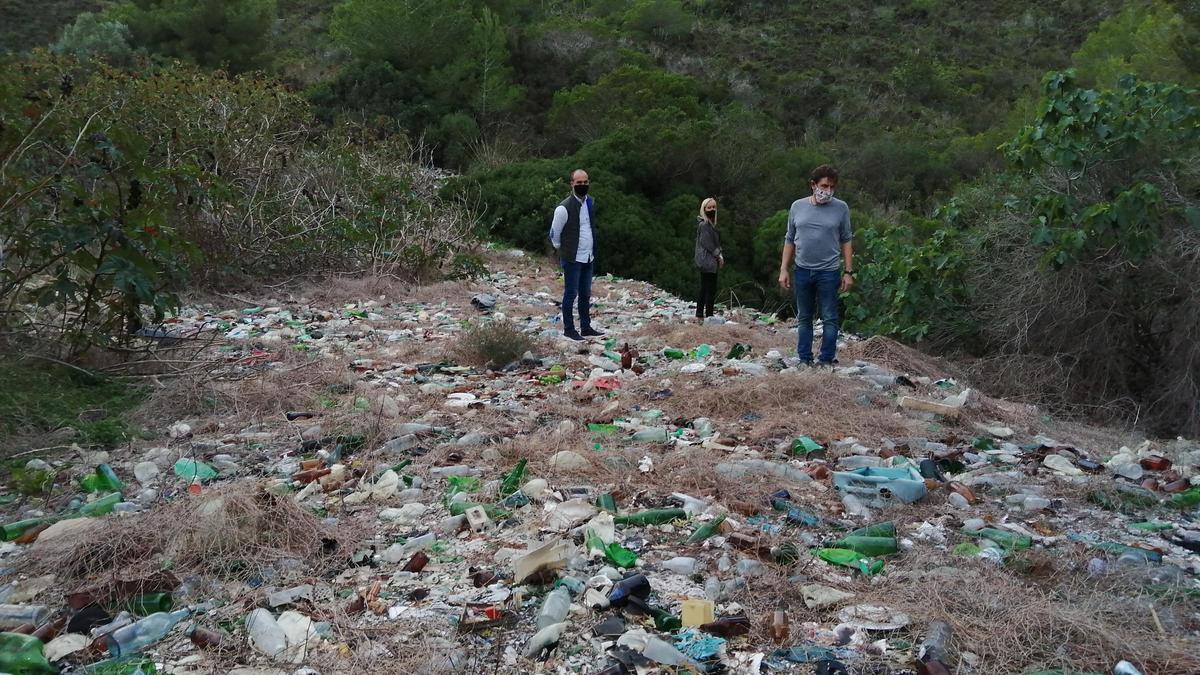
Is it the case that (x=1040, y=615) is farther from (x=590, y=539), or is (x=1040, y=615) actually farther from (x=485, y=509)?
(x=485, y=509)

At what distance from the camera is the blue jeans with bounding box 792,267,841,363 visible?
5.86 m

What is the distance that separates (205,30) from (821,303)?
21263mm

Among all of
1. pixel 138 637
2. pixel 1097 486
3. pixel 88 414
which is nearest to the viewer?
pixel 138 637

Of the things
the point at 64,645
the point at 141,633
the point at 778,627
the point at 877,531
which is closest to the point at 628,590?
the point at 778,627

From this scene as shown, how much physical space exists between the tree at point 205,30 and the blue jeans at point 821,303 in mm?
20221

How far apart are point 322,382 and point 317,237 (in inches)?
195

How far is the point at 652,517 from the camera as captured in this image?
3428 mm

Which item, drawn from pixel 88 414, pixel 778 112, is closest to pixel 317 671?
pixel 88 414

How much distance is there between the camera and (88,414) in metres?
4.70

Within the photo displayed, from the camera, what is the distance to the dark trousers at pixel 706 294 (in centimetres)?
873

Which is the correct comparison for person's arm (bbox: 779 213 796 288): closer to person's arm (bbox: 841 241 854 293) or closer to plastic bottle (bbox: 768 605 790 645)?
person's arm (bbox: 841 241 854 293)

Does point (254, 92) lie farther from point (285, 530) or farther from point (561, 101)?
point (561, 101)

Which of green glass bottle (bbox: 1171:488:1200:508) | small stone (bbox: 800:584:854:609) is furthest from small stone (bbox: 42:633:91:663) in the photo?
green glass bottle (bbox: 1171:488:1200:508)

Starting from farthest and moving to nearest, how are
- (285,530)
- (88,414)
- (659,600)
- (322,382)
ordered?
1. (322,382)
2. (88,414)
3. (285,530)
4. (659,600)
